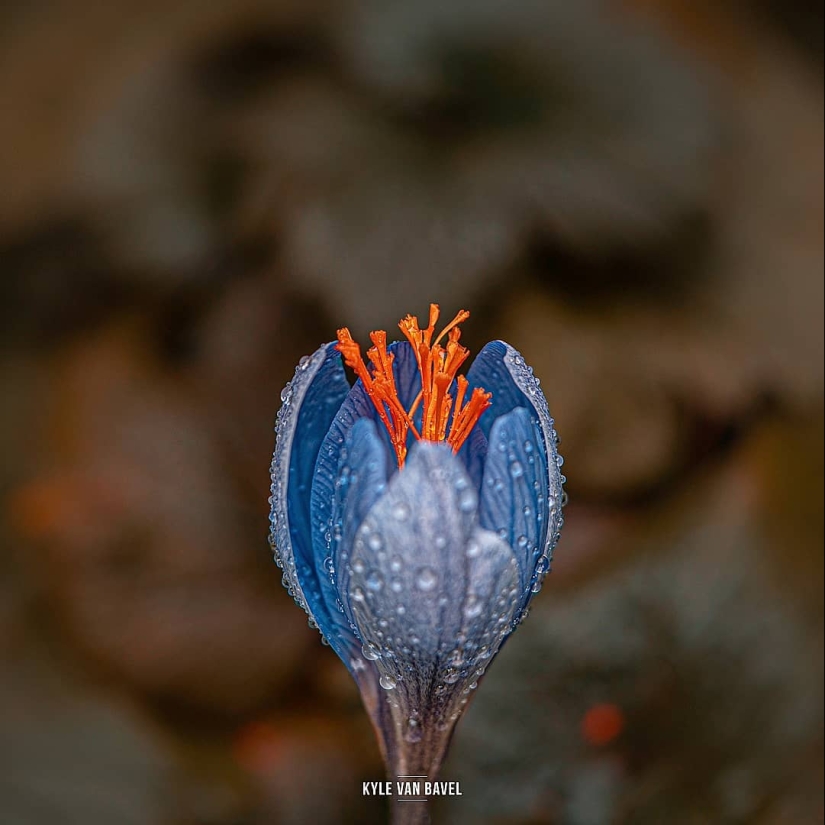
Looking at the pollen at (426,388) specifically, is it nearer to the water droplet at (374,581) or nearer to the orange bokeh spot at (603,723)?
the water droplet at (374,581)

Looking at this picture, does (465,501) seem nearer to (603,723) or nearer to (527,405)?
(527,405)

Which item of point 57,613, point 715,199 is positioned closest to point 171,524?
point 57,613

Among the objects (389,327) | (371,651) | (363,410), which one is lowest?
(371,651)

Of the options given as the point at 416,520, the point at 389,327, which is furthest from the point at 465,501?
the point at 389,327

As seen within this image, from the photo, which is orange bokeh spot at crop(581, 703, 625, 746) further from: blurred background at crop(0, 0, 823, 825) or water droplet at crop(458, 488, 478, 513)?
water droplet at crop(458, 488, 478, 513)

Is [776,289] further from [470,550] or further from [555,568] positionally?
[470,550]

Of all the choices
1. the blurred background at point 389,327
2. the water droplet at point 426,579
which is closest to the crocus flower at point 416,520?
the water droplet at point 426,579

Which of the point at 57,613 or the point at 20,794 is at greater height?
the point at 57,613
